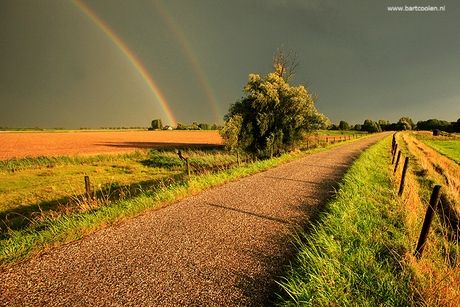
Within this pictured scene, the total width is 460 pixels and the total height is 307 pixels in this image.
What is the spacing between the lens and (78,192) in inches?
417

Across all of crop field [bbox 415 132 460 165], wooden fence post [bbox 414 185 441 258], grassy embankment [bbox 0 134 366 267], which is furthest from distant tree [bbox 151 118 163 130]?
wooden fence post [bbox 414 185 441 258]

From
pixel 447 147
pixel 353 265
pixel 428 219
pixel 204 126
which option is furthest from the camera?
pixel 204 126

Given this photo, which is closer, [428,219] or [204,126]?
[428,219]

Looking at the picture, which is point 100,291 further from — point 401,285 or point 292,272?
point 401,285

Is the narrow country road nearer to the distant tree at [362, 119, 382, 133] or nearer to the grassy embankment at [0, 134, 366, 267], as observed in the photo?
the grassy embankment at [0, 134, 366, 267]

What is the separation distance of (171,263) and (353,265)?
2681mm

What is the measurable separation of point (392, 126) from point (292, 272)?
541ft

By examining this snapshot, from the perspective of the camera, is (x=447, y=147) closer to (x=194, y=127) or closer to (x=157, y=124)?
(x=194, y=127)

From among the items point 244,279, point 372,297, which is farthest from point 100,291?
point 372,297

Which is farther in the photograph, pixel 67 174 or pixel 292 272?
pixel 67 174

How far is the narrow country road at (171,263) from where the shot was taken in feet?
7.57

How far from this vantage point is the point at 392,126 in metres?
124

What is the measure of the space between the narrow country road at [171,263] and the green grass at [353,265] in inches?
15.0

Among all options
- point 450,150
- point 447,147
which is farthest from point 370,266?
point 447,147
